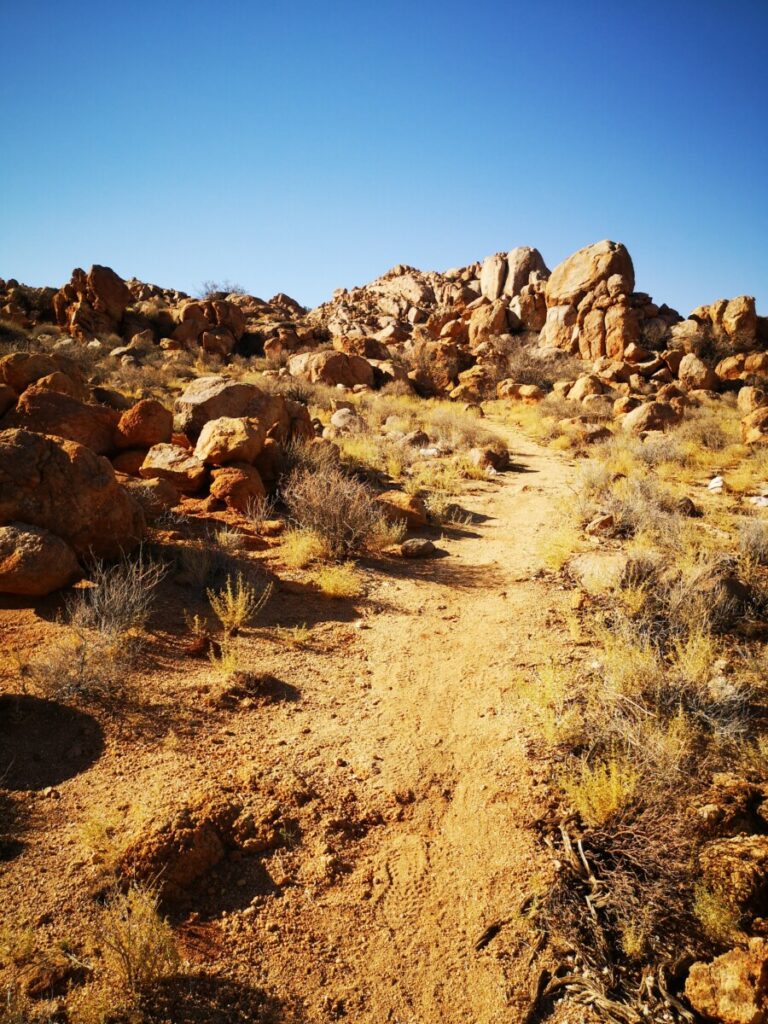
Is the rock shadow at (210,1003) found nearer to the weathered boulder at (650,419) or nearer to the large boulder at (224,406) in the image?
the large boulder at (224,406)

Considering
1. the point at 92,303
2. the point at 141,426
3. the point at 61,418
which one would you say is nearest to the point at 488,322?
the point at 92,303

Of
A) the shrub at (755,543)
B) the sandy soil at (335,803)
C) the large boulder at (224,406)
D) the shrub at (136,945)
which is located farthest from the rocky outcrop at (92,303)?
the shrub at (136,945)

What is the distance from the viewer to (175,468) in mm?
7059

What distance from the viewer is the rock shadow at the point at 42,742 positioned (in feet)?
9.16

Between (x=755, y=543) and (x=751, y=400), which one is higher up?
(x=751, y=400)

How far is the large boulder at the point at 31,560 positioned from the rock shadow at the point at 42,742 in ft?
3.43

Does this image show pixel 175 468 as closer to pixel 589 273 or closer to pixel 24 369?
pixel 24 369

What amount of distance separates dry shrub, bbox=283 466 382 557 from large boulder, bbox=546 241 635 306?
80.8ft

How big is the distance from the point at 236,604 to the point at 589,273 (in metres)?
28.5

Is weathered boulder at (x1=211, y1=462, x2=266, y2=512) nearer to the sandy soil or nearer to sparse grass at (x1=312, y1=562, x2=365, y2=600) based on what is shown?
sparse grass at (x1=312, y1=562, x2=365, y2=600)

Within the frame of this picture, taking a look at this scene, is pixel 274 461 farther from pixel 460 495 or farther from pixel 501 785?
pixel 501 785

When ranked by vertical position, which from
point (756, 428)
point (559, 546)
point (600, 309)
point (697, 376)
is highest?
point (600, 309)

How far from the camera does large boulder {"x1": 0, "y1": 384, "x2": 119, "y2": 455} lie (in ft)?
20.5

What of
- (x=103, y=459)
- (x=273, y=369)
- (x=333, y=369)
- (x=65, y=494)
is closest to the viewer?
(x=65, y=494)
